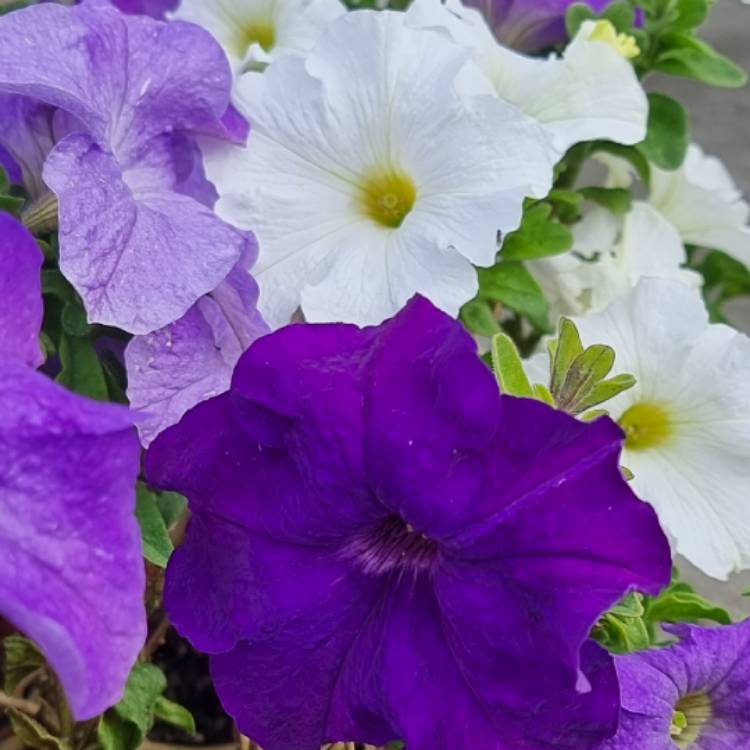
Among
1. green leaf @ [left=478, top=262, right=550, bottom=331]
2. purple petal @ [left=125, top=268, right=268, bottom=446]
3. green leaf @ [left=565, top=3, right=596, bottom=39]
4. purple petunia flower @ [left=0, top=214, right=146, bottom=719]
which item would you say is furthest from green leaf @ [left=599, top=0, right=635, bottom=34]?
purple petunia flower @ [left=0, top=214, right=146, bottom=719]

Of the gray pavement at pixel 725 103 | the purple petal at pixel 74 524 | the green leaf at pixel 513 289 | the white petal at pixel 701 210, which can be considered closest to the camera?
the purple petal at pixel 74 524

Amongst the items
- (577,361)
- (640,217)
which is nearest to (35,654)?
(577,361)

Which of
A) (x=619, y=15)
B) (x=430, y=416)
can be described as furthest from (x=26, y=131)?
(x=619, y=15)

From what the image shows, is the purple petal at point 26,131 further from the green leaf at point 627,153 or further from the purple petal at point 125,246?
the green leaf at point 627,153

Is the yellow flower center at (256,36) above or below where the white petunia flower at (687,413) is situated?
above

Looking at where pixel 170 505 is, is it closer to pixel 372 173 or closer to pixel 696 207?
pixel 372 173

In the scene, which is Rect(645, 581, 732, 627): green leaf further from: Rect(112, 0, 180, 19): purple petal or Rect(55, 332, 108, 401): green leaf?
Rect(112, 0, 180, 19): purple petal

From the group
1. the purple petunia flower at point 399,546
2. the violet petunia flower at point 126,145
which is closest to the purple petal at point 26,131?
the violet petunia flower at point 126,145

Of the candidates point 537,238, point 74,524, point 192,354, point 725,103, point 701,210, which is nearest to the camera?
point 74,524
